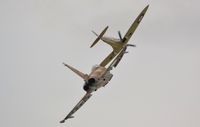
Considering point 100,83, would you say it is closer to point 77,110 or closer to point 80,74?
point 80,74

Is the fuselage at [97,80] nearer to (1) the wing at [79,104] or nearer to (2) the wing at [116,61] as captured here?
(2) the wing at [116,61]

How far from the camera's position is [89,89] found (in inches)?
6934

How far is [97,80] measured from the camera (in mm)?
175125

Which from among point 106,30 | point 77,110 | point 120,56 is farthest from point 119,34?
point 77,110

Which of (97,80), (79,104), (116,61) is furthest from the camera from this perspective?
(79,104)

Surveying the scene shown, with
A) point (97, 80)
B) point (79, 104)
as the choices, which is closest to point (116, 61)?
point (97, 80)

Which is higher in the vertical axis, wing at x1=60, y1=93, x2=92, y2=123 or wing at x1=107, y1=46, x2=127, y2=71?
wing at x1=107, y1=46, x2=127, y2=71

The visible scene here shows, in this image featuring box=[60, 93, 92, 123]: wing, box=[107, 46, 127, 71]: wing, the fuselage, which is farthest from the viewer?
box=[60, 93, 92, 123]: wing

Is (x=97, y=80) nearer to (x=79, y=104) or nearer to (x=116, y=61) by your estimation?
(x=116, y=61)

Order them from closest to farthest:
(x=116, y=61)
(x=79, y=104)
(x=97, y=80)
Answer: (x=97, y=80), (x=116, y=61), (x=79, y=104)

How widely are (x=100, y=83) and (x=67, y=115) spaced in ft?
93.3

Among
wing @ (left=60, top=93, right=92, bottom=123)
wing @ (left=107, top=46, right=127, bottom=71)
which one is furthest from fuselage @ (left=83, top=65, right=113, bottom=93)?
wing @ (left=60, top=93, right=92, bottom=123)

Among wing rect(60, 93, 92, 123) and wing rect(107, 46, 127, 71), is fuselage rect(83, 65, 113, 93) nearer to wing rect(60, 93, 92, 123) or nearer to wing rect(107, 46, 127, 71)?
wing rect(107, 46, 127, 71)

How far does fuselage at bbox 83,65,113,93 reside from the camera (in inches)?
6890
